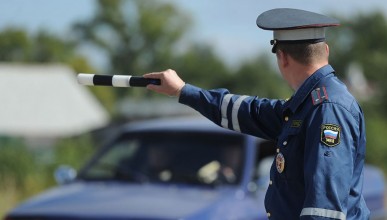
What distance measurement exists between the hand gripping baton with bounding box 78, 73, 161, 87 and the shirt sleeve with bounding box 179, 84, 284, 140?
18 centimetres

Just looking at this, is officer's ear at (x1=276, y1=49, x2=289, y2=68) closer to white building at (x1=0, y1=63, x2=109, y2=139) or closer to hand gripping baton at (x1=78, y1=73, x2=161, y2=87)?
hand gripping baton at (x1=78, y1=73, x2=161, y2=87)

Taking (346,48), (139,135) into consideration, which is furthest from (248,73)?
(139,135)

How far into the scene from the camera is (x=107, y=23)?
78438 mm

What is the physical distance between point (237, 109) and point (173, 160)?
3.39 metres

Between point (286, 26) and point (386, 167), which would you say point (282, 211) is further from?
point (386, 167)

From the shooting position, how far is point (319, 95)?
11.0 ft

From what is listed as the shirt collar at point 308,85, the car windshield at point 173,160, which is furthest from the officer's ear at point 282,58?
the car windshield at point 173,160

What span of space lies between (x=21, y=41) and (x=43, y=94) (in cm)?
1558

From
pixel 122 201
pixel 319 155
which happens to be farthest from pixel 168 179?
pixel 319 155

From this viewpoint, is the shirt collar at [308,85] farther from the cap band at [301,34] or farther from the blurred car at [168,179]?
the blurred car at [168,179]

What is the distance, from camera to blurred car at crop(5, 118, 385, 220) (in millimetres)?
6188

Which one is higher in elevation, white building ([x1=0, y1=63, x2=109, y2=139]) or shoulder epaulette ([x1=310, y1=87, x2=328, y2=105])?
white building ([x1=0, y1=63, x2=109, y2=139])

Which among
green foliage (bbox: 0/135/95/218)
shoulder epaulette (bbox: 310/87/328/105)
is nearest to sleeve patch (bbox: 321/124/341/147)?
shoulder epaulette (bbox: 310/87/328/105)

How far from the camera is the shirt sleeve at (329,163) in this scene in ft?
10.3
